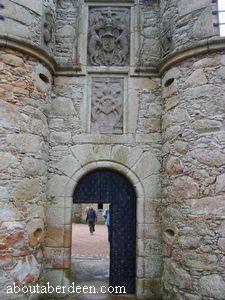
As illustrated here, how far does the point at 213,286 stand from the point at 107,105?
3.16 m

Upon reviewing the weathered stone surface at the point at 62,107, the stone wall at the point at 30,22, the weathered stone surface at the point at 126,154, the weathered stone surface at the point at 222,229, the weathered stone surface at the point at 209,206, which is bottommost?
the weathered stone surface at the point at 222,229

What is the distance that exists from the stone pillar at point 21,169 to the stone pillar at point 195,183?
6.49ft

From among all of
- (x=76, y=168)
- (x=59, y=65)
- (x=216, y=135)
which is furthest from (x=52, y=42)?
(x=216, y=135)

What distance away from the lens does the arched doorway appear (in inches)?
196

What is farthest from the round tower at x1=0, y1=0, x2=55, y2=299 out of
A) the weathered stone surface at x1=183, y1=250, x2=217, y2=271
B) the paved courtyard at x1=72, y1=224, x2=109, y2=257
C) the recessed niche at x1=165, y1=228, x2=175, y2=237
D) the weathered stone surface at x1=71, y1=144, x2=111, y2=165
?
the paved courtyard at x1=72, y1=224, x2=109, y2=257

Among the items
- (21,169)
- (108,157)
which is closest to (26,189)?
(21,169)

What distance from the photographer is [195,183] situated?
13.6 ft

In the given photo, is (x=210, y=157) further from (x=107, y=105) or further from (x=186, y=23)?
(x=186, y=23)

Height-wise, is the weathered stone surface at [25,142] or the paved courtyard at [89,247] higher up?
the weathered stone surface at [25,142]

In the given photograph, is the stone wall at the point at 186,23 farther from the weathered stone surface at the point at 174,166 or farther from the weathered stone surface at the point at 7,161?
the weathered stone surface at the point at 7,161

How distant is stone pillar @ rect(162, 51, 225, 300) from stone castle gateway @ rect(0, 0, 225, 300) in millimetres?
14

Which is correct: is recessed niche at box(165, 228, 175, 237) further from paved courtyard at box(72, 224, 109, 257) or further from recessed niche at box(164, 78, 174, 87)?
paved courtyard at box(72, 224, 109, 257)

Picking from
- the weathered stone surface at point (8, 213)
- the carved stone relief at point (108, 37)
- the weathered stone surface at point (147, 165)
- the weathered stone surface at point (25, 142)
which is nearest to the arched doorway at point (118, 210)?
the weathered stone surface at point (147, 165)

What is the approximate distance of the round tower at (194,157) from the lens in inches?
155
